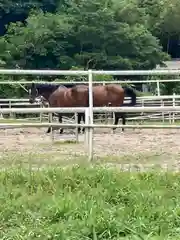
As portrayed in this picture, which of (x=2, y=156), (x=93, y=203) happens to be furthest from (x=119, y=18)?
(x=93, y=203)

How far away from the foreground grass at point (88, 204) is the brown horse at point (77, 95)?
6661mm

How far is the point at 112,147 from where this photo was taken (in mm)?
7668

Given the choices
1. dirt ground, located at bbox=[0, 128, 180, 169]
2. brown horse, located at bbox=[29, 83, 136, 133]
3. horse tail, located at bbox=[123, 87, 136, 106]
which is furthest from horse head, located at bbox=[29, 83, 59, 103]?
dirt ground, located at bbox=[0, 128, 180, 169]

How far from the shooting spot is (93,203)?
4234mm

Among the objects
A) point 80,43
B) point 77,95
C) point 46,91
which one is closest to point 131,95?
point 77,95

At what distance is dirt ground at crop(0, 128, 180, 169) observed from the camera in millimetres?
6248

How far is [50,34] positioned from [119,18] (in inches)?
280

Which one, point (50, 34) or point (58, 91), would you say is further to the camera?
point (50, 34)

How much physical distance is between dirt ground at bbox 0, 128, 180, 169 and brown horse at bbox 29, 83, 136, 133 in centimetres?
139

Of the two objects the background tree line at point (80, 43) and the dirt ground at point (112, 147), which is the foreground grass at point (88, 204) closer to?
the dirt ground at point (112, 147)

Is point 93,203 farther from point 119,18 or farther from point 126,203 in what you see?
point 119,18

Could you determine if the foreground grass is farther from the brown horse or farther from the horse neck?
the horse neck

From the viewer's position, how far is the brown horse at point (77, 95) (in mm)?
11828

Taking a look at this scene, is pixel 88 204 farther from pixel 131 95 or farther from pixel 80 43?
pixel 80 43
